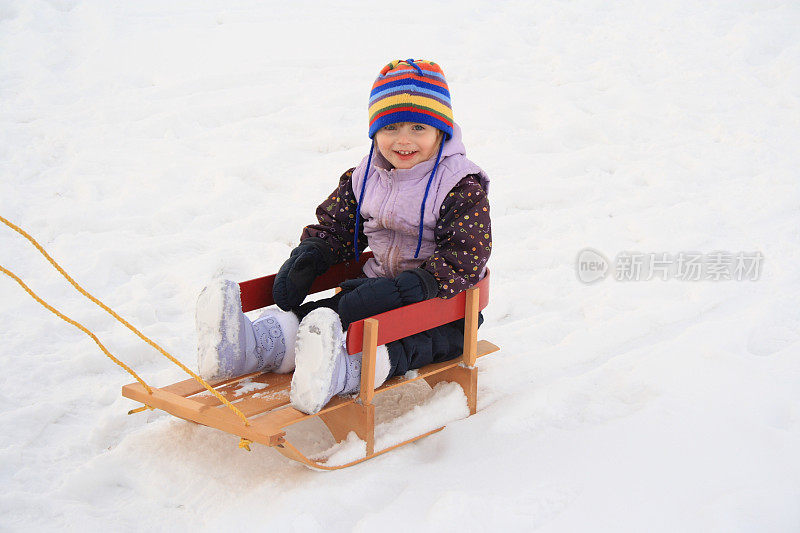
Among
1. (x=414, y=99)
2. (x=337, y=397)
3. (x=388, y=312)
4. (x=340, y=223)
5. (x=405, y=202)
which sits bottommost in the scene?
(x=337, y=397)

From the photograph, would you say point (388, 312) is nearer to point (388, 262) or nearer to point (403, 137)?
point (388, 262)

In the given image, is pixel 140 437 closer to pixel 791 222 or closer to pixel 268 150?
pixel 268 150

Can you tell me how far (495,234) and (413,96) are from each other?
1.54m

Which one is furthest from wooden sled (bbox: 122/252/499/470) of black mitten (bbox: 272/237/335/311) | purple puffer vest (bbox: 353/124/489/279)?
purple puffer vest (bbox: 353/124/489/279)

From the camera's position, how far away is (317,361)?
5.79 ft

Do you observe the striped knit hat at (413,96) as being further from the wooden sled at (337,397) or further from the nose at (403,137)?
the wooden sled at (337,397)

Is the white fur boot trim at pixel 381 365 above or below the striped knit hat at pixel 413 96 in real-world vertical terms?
below

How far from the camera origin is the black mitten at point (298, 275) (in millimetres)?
2160

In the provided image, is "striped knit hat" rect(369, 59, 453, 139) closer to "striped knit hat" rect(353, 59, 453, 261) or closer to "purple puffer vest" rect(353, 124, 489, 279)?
"striped knit hat" rect(353, 59, 453, 261)

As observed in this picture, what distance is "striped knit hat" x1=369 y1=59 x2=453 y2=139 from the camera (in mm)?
2104
